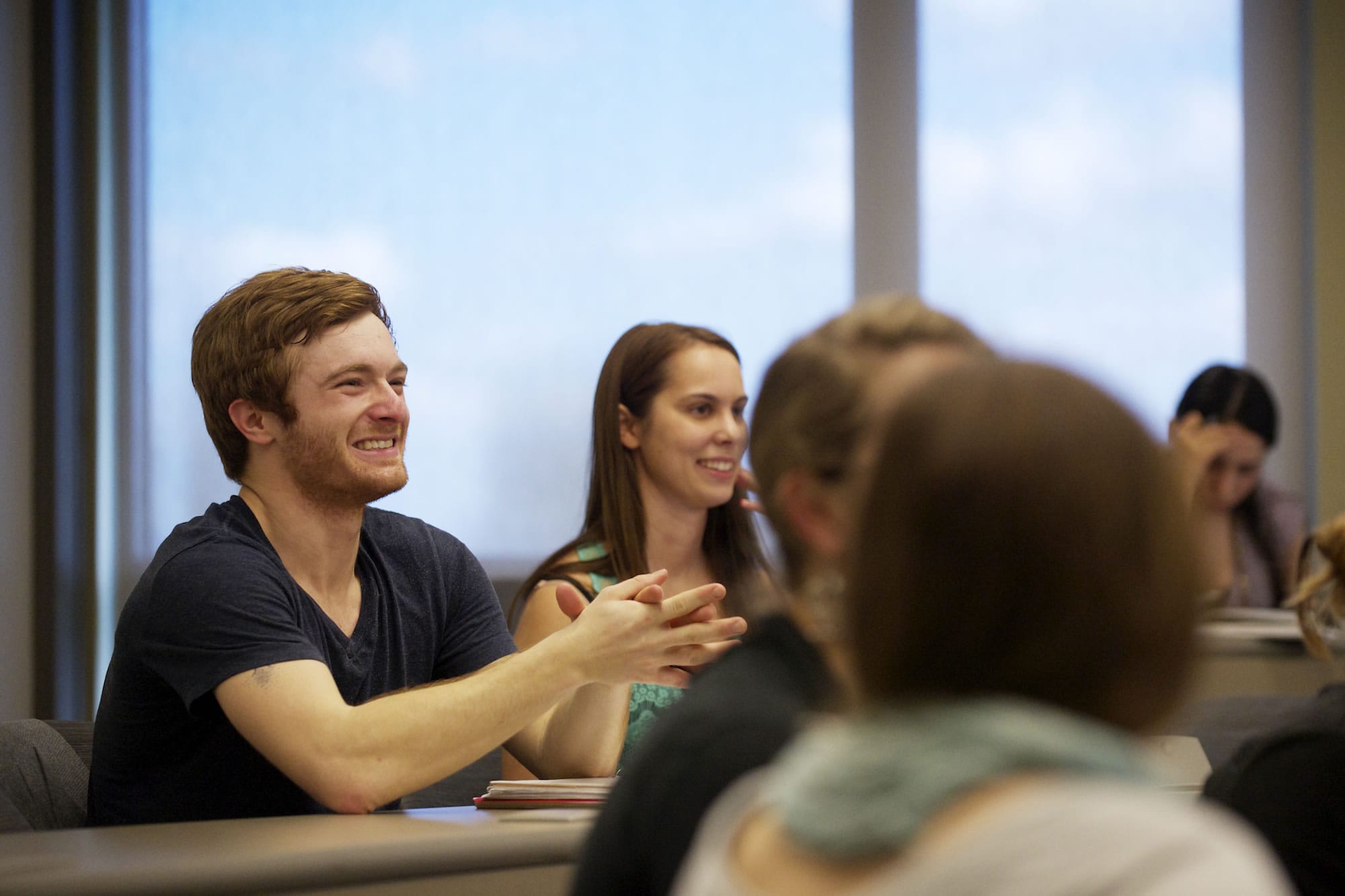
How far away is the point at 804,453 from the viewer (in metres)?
0.84

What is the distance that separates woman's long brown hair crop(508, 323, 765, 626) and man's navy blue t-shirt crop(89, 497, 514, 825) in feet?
2.54

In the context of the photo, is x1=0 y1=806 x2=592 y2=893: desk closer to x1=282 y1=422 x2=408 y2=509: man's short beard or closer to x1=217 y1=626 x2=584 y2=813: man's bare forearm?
x1=217 y1=626 x2=584 y2=813: man's bare forearm

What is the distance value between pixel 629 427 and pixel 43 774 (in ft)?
4.41

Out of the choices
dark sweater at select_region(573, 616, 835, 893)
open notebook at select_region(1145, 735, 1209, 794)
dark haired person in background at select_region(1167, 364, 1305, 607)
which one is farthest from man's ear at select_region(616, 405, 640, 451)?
dark sweater at select_region(573, 616, 835, 893)

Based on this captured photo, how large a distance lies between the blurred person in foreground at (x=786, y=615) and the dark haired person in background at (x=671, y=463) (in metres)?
1.68

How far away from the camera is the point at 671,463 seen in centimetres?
265

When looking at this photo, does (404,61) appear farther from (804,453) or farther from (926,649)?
(926,649)

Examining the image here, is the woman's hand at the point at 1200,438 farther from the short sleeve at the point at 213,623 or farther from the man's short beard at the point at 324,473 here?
the short sleeve at the point at 213,623

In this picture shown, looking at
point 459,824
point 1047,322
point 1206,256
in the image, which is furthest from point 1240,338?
point 459,824

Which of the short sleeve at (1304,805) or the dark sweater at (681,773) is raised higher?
the dark sweater at (681,773)

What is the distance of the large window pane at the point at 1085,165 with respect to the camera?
393cm

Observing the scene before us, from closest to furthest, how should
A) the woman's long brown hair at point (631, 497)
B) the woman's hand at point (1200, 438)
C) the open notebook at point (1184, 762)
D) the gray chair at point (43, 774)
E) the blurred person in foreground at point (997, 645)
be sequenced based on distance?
the blurred person in foreground at point (997, 645)
the gray chair at point (43, 774)
the open notebook at point (1184, 762)
the woman's long brown hair at point (631, 497)
the woman's hand at point (1200, 438)

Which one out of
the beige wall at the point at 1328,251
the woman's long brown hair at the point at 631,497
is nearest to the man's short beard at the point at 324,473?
the woman's long brown hair at the point at 631,497

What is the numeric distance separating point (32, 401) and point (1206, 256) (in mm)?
3545
